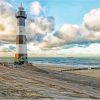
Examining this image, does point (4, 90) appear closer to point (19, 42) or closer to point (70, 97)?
point (70, 97)

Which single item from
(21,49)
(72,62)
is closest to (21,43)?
(21,49)

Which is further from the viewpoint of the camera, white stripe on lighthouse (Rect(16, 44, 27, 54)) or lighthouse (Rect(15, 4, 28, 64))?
white stripe on lighthouse (Rect(16, 44, 27, 54))

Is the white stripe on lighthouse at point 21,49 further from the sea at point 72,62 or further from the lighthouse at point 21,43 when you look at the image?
the sea at point 72,62

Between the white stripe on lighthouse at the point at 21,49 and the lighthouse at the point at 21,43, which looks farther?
the white stripe on lighthouse at the point at 21,49

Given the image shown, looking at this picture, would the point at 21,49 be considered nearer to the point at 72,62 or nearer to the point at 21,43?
the point at 21,43

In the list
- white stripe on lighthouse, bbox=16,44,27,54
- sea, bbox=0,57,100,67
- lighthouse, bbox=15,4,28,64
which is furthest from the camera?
sea, bbox=0,57,100,67

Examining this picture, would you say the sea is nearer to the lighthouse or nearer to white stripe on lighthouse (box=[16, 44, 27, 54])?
white stripe on lighthouse (box=[16, 44, 27, 54])

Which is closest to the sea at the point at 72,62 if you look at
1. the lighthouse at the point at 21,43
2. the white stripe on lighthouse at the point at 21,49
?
the white stripe on lighthouse at the point at 21,49

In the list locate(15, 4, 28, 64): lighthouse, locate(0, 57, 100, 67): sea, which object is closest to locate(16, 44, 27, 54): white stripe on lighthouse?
locate(15, 4, 28, 64): lighthouse

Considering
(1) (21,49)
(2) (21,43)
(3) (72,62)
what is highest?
(2) (21,43)

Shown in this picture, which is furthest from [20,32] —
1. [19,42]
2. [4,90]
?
[4,90]

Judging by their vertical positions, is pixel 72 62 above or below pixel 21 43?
below

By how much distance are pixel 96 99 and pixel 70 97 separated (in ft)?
2.99

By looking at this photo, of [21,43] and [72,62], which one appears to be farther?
[72,62]
